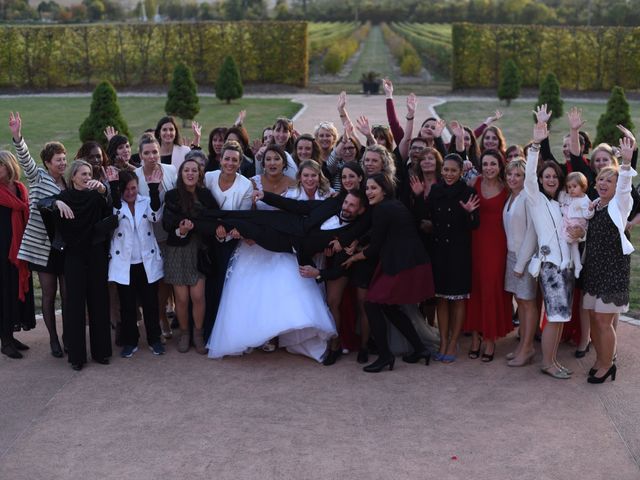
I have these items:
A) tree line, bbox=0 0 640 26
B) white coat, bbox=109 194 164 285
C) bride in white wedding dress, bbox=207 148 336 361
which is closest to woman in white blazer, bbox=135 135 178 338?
white coat, bbox=109 194 164 285

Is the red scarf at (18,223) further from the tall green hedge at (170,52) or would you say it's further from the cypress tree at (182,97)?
the tall green hedge at (170,52)

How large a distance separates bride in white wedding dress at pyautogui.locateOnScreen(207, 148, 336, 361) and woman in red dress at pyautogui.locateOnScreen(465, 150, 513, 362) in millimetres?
1239

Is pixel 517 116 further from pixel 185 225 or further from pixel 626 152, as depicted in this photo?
pixel 185 225

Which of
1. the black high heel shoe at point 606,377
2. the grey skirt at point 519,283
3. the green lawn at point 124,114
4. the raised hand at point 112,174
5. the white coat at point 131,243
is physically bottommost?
the black high heel shoe at point 606,377

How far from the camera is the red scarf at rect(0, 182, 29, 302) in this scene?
6.80 meters

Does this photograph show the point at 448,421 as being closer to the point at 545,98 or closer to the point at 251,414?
the point at 251,414

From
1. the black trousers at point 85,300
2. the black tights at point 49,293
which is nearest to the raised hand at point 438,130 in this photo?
the black trousers at point 85,300

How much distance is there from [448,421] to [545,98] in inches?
770

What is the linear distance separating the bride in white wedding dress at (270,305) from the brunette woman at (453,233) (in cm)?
99

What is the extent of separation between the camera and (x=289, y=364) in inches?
270

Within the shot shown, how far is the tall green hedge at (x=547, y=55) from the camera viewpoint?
31.9 metres

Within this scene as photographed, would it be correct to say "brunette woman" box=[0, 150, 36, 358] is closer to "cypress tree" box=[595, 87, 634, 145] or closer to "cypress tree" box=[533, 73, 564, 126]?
"cypress tree" box=[595, 87, 634, 145]

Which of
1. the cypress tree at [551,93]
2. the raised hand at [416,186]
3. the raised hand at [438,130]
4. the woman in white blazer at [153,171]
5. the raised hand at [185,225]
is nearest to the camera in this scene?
the raised hand at [185,225]

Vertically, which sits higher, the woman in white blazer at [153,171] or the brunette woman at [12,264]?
the woman in white blazer at [153,171]
